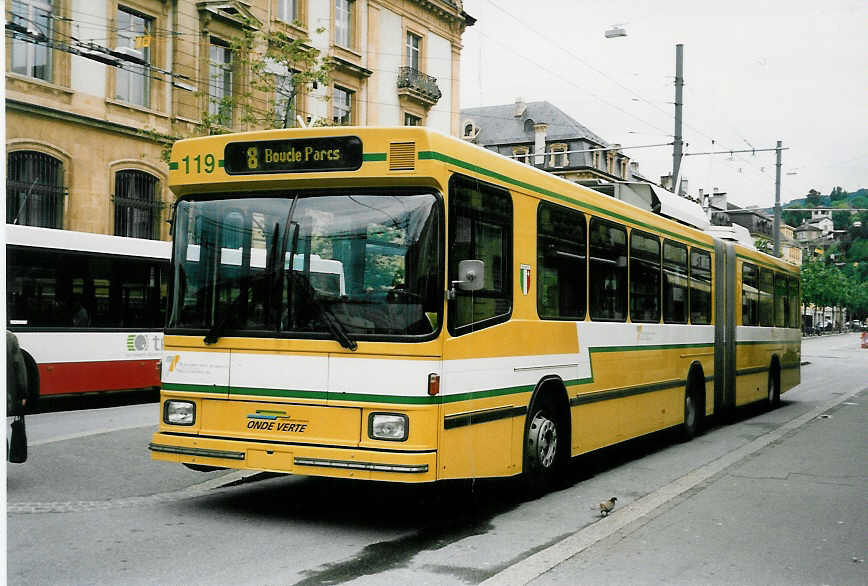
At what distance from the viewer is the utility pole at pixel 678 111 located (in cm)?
2522

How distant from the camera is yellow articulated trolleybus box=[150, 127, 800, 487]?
691cm

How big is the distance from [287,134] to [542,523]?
356 centimetres

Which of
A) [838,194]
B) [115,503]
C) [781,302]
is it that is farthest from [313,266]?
[838,194]

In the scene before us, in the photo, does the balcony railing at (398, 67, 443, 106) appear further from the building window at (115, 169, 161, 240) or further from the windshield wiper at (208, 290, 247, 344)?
the windshield wiper at (208, 290, 247, 344)

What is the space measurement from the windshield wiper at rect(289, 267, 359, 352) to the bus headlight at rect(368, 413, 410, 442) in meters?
0.51

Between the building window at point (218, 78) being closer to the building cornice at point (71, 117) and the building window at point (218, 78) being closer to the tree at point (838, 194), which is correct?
the building cornice at point (71, 117)

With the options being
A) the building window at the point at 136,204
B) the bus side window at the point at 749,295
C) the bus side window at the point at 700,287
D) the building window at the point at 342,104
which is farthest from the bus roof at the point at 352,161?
the building window at the point at 342,104

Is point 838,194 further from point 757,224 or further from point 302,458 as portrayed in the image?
point 302,458

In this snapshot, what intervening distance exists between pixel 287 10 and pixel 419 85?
7.18 metres

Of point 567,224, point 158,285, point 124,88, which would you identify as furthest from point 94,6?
point 567,224

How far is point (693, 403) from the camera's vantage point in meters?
13.5

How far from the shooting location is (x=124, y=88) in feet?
84.8

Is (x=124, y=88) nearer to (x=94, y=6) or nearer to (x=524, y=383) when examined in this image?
(x=94, y=6)

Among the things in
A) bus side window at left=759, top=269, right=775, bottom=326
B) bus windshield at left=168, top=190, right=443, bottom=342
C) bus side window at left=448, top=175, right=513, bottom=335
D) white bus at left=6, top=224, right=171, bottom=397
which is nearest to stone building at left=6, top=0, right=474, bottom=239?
white bus at left=6, top=224, right=171, bottom=397
